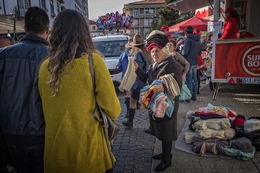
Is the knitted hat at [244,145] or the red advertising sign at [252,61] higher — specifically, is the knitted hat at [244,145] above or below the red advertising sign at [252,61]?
below

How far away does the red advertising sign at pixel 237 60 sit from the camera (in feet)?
18.0

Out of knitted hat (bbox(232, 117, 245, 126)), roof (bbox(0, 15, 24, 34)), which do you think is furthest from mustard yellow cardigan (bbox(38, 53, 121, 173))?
roof (bbox(0, 15, 24, 34))

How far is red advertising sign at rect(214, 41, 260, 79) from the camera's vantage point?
18.0 ft

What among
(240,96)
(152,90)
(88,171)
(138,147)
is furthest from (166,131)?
(240,96)

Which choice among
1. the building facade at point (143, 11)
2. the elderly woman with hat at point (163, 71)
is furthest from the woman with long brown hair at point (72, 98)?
the building facade at point (143, 11)

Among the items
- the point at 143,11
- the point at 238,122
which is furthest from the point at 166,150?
the point at 143,11

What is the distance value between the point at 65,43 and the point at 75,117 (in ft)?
1.81

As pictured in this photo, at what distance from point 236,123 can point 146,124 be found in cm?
179

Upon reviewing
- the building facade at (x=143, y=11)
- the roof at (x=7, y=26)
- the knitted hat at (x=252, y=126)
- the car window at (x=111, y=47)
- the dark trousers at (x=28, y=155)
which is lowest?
the knitted hat at (x=252, y=126)

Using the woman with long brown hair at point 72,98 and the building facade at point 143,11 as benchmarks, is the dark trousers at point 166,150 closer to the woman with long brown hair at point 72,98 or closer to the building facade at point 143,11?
the woman with long brown hair at point 72,98

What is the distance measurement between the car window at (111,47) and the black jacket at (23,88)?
6642 mm

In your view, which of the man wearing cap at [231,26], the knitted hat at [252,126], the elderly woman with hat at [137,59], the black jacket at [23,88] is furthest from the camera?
the man wearing cap at [231,26]

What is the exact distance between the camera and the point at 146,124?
16.1 ft

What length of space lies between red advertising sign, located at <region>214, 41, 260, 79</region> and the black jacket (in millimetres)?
5068
